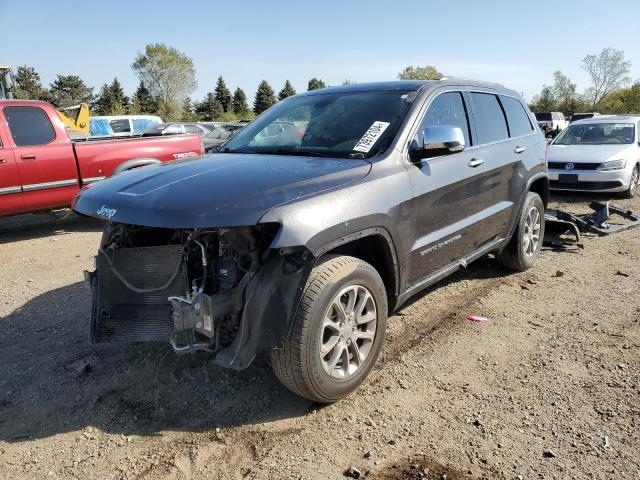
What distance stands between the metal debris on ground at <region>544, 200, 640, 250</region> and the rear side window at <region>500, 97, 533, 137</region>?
1.66 meters

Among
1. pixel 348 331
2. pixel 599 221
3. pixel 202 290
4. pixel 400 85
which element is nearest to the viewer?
pixel 202 290

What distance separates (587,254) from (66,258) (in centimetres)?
651

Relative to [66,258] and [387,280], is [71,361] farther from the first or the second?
[66,258]

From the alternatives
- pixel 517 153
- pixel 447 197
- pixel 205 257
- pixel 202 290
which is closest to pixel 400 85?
pixel 447 197

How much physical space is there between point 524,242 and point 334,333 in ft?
10.4

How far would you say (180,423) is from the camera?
9.40ft

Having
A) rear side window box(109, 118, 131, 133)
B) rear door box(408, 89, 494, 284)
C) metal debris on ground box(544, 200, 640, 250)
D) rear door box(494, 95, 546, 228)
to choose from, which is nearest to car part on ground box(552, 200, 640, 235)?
metal debris on ground box(544, 200, 640, 250)

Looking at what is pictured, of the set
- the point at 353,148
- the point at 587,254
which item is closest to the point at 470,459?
the point at 353,148

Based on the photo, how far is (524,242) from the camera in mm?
5258

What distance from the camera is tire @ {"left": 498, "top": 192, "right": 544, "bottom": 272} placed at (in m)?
5.07

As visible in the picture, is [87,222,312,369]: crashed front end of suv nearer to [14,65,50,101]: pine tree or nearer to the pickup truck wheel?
the pickup truck wheel

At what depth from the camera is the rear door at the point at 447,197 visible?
137 inches

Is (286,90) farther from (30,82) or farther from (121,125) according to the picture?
(121,125)

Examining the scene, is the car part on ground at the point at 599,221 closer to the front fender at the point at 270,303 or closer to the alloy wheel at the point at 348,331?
the alloy wheel at the point at 348,331
